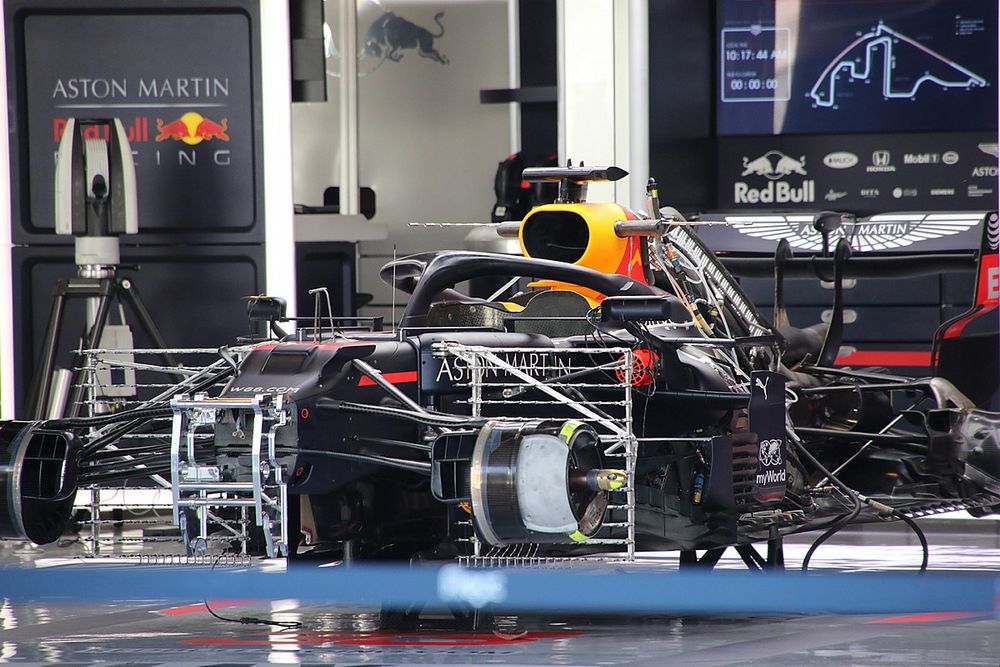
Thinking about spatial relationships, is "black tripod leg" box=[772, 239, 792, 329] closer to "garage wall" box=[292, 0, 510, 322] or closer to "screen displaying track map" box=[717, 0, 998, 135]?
"screen displaying track map" box=[717, 0, 998, 135]

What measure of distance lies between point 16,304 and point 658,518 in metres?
3.96

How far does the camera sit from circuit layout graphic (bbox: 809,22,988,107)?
8.66 metres

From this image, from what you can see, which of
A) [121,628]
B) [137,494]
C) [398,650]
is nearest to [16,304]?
[137,494]

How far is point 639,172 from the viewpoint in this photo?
26.3ft

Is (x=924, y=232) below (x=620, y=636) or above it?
above

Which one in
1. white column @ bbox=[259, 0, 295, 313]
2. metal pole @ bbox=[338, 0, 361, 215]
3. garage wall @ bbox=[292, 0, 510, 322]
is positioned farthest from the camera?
garage wall @ bbox=[292, 0, 510, 322]

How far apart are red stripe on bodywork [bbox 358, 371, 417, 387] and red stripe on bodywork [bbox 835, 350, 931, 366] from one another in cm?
405

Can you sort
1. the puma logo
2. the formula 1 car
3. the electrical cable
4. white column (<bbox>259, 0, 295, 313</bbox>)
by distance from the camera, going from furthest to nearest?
white column (<bbox>259, 0, 295, 313</bbox>) → the electrical cable → the puma logo → the formula 1 car

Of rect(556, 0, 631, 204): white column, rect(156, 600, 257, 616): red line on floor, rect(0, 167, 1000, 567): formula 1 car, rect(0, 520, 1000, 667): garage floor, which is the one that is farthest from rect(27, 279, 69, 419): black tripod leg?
rect(556, 0, 631, 204): white column

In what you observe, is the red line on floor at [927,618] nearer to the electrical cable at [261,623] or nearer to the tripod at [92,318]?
the electrical cable at [261,623]

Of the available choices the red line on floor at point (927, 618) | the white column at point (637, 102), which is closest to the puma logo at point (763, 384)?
the red line on floor at point (927, 618)

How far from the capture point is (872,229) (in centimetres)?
805

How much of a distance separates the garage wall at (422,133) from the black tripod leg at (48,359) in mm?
2621

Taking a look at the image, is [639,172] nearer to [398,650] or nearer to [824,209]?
[824,209]
